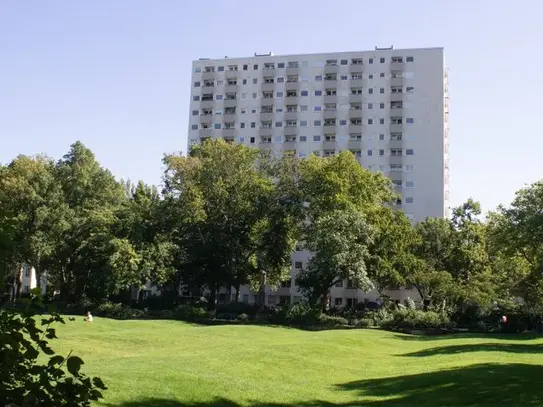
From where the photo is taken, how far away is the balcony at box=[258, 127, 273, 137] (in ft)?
327

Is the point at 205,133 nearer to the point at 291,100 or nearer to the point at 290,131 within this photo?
the point at 290,131

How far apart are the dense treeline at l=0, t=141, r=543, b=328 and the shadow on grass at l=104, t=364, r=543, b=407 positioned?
26337mm

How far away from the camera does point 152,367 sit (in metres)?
16.6

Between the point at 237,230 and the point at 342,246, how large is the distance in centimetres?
1134

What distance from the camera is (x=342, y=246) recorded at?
46.5 metres

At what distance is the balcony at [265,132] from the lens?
99631 millimetres

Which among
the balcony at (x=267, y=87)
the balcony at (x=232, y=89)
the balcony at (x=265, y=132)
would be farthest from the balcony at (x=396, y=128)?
the balcony at (x=232, y=89)

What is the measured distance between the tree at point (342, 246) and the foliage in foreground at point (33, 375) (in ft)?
138

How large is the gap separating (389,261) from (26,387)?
50782 mm

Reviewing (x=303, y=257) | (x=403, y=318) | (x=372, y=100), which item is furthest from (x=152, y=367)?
(x=372, y=100)

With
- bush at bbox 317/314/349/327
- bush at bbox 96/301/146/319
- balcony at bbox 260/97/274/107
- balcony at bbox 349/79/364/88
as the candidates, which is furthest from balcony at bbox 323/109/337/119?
bush at bbox 96/301/146/319

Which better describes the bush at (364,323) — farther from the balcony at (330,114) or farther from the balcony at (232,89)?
the balcony at (232,89)

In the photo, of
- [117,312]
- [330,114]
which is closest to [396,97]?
[330,114]

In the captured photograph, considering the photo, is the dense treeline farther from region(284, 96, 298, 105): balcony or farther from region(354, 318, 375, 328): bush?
region(284, 96, 298, 105): balcony
